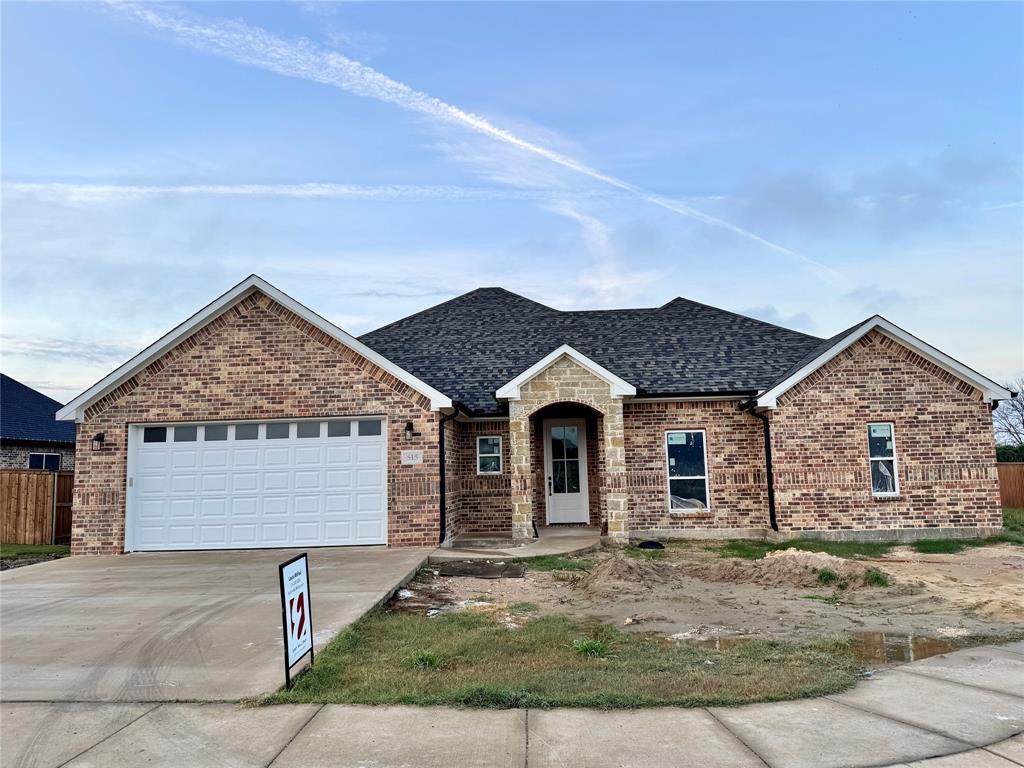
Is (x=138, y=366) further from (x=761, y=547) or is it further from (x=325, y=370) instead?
(x=761, y=547)

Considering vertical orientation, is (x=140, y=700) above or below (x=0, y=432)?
below

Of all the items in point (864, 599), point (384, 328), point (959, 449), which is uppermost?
point (384, 328)

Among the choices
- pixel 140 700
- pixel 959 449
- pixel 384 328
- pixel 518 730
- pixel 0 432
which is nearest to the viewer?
pixel 518 730

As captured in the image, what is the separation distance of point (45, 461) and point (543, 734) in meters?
29.0

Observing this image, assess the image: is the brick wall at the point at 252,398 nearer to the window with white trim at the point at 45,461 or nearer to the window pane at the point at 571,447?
the window pane at the point at 571,447

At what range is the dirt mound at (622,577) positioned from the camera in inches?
394

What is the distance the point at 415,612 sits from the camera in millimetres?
8898

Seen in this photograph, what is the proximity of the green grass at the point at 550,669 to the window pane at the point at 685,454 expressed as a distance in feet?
29.5

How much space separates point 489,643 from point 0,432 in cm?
2613

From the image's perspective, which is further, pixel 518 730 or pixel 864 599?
pixel 864 599

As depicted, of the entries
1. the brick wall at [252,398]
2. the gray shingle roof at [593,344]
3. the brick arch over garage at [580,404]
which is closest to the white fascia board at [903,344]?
the gray shingle roof at [593,344]

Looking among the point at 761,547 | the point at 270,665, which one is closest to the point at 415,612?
the point at 270,665


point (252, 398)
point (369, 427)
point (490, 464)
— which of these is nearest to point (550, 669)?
point (369, 427)

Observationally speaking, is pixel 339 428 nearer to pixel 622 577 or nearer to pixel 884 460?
pixel 622 577
